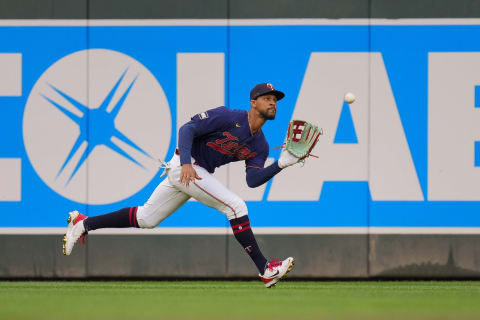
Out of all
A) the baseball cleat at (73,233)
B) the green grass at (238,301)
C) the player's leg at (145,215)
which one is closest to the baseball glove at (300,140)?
the player's leg at (145,215)

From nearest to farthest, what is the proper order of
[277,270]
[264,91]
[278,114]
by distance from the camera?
[277,270]
[264,91]
[278,114]

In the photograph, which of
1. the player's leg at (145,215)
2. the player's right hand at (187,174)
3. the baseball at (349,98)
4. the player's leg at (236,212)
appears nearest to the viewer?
the player's right hand at (187,174)

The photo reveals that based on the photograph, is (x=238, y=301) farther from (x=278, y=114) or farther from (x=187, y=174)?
(x=278, y=114)

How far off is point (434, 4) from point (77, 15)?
3.70 meters

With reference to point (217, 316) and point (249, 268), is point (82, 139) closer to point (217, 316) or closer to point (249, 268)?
point (249, 268)

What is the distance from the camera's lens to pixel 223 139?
23.0 ft

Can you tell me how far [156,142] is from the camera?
29.7 ft

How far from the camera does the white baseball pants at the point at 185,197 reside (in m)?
6.86

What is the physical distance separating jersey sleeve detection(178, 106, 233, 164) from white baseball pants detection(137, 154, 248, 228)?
0.82ft

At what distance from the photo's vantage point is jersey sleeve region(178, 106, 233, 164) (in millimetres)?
6707

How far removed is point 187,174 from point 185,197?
51 cm

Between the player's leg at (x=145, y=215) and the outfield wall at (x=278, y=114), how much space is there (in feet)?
5.99

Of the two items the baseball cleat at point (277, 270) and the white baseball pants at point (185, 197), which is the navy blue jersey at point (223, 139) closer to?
the white baseball pants at point (185, 197)

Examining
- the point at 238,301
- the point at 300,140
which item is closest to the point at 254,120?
the point at 300,140
